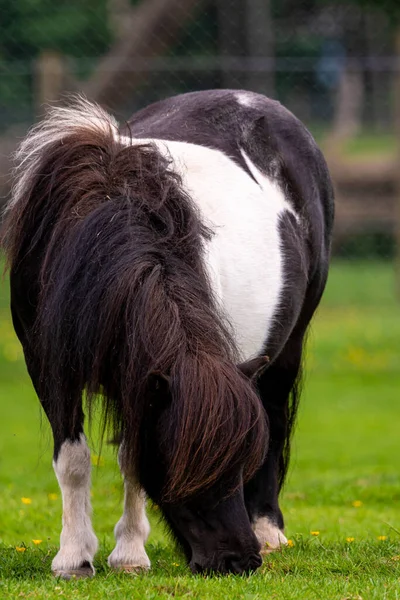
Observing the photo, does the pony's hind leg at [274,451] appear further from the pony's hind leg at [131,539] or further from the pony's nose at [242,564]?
the pony's nose at [242,564]

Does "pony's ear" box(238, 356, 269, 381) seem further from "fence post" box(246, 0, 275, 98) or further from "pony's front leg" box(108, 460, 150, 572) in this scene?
"fence post" box(246, 0, 275, 98)

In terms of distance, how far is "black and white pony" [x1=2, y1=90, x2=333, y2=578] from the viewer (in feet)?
11.5

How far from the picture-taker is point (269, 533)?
16.2ft

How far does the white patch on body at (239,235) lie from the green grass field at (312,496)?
0.81m

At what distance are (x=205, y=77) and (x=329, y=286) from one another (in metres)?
7.40

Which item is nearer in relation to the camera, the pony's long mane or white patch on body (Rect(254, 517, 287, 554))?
the pony's long mane

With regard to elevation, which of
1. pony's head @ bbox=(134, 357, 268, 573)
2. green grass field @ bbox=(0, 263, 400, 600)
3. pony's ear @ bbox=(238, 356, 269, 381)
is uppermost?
pony's ear @ bbox=(238, 356, 269, 381)

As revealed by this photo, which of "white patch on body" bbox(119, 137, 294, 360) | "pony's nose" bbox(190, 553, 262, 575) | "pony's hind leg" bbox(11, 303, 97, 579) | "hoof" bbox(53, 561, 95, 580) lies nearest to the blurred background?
"pony's hind leg" bbox(11, 303, 97, 579)

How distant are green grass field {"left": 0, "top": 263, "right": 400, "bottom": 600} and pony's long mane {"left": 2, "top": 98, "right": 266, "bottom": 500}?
17.0 inches

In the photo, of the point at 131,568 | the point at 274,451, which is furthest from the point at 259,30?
the point at 131,568

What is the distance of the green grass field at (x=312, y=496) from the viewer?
368 centimetres

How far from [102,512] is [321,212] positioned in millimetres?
2093

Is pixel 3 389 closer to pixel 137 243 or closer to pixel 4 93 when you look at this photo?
pixel 4 93

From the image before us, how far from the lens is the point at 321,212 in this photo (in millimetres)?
5273
